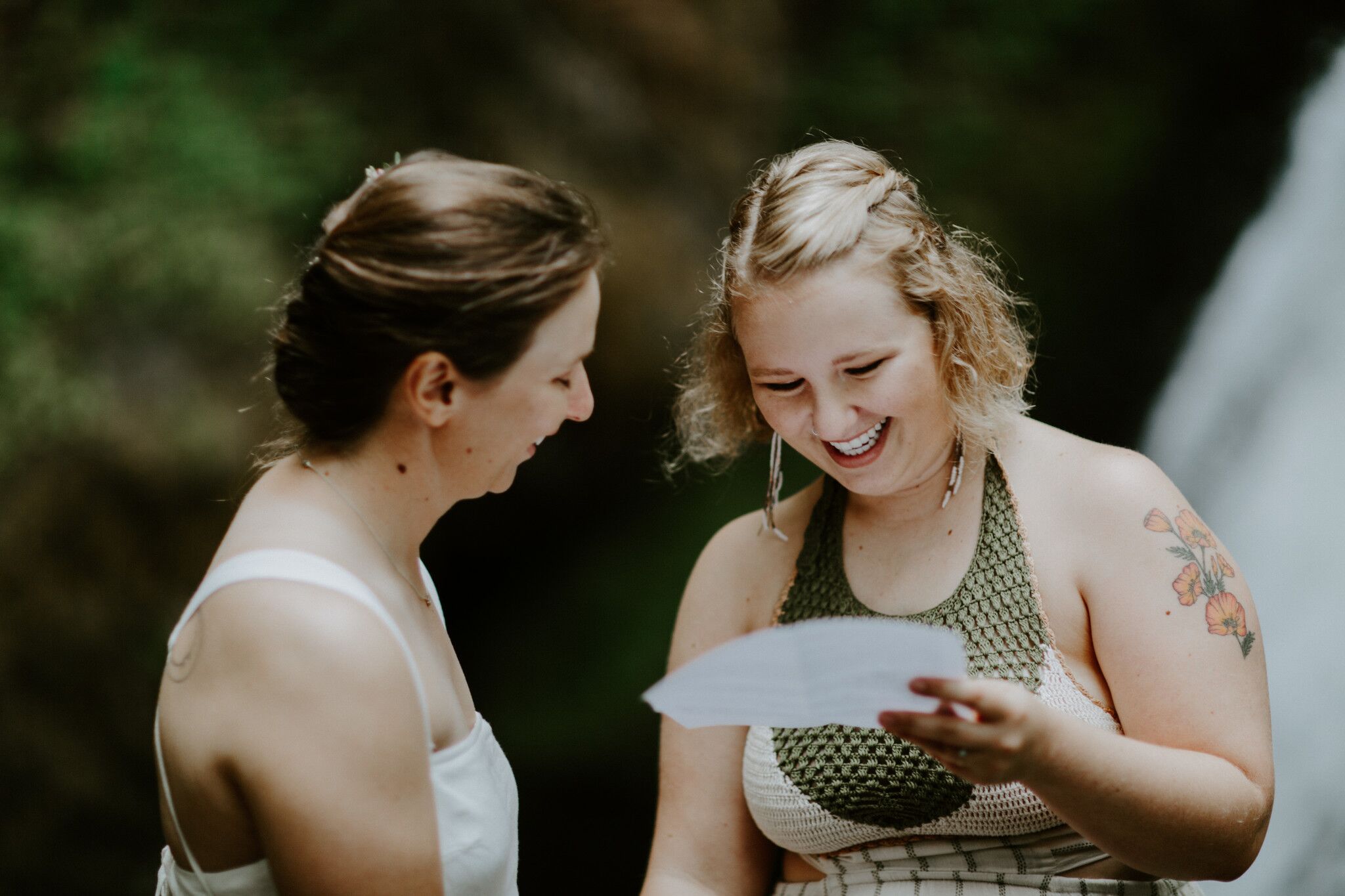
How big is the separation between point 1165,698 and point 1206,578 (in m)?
0.16

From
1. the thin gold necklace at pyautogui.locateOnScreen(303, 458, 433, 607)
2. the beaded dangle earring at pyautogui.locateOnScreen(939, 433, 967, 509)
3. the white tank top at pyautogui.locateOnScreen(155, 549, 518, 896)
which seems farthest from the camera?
the beaded dangle earring at pyautogui.locateOnScreen(939, 433, 967, 509)

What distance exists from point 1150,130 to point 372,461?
2.80 metres

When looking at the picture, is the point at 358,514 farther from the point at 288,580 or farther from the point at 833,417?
the point at 833,417

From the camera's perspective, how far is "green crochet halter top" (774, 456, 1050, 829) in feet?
4.69

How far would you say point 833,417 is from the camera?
1438 millimetres

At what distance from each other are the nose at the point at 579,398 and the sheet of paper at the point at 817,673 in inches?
14.0

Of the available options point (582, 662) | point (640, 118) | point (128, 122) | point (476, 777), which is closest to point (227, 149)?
point (128, 122)

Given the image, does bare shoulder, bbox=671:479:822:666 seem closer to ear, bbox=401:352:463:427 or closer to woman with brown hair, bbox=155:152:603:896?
woman with brown hair, bbox=155:152:603:896

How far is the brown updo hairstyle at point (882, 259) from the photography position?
145cm

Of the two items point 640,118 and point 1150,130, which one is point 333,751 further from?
point 1150,130

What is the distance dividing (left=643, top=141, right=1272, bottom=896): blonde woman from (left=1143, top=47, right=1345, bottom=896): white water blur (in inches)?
39.2

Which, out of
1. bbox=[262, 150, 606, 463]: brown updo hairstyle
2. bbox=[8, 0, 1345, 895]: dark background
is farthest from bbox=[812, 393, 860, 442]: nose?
bbox=[8, 0, 1345, 895]: dark background

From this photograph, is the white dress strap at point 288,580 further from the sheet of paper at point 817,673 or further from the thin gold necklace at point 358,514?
the sheet of paper at point 817,673

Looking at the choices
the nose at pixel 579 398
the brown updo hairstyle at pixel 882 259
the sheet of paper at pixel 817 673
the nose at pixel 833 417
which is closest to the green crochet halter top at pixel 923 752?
the brown updo hairstyle at pixel 882 259
